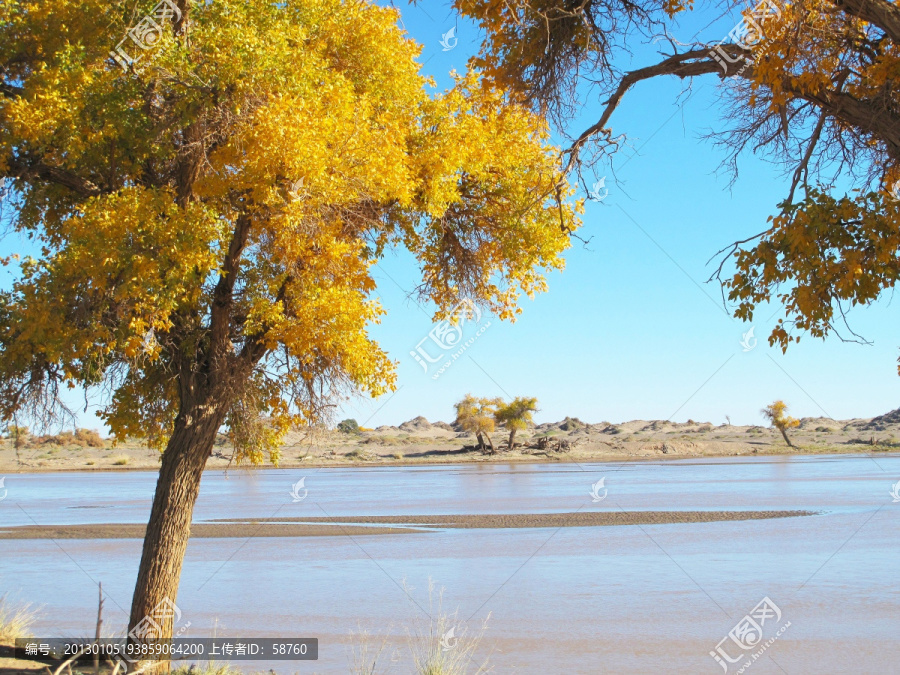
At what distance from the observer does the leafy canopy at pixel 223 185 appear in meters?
6.77

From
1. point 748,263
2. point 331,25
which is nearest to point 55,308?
point 331,25

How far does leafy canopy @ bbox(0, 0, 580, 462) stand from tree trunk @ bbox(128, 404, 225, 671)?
0.22 meters

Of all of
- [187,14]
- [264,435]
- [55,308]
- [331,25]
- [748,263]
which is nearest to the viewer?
[748,263]

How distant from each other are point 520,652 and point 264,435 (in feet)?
13.6

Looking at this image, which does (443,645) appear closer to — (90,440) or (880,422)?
(90,440)

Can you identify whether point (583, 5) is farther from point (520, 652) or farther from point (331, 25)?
point (520, 652)

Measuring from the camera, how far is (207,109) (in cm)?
709

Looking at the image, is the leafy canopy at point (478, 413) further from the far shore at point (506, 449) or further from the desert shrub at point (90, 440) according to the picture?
the desert shrub at point (90, 440)

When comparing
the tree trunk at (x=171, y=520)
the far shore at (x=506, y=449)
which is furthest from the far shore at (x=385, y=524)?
the far shore at (x=506, y=449)

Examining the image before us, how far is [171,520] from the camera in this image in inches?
313

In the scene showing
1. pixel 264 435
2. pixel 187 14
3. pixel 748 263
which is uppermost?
pixel 187 14

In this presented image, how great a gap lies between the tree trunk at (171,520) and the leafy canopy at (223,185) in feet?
0.73

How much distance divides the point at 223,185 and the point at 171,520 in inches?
132

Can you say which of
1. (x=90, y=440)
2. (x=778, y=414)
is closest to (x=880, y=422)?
(x=778, y=414)
